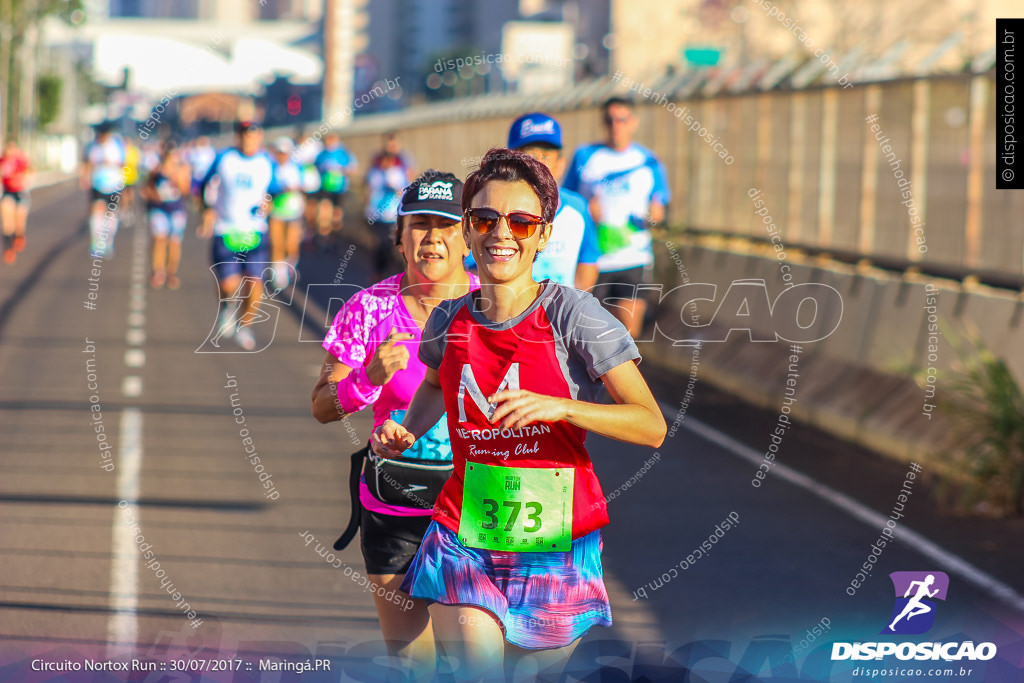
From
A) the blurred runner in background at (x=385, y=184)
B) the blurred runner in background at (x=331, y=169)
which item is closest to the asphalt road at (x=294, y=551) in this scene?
the blurred runner in background at (x=385, y=184)

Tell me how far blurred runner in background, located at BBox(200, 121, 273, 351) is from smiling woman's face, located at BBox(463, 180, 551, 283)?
1210cm

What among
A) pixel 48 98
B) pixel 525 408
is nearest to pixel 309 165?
pixel 525 408

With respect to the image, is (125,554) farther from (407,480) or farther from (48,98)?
(48,98)

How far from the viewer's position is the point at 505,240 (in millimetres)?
3873

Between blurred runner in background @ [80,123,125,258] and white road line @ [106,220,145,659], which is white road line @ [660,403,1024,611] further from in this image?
blurred runner in background @ [80,123,125,258]

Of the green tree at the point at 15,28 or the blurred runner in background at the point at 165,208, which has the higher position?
the green tree at the point at 15,28

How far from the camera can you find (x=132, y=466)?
10180 millimetres

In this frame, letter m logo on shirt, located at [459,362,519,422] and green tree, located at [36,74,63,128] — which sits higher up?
green tree, located at [36,74,63,128]

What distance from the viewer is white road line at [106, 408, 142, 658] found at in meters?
6.42

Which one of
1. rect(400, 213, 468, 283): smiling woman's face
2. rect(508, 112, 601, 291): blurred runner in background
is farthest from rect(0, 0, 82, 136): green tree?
rect(400, 213, 468, 283): smiling woman's face

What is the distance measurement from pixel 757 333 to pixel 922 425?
4.54 metres

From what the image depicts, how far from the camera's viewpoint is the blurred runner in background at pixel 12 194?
1101 inches

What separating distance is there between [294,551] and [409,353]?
3.58 meters

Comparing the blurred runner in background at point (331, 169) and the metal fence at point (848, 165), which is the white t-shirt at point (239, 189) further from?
the blurred runner in background at point (331, 169)
